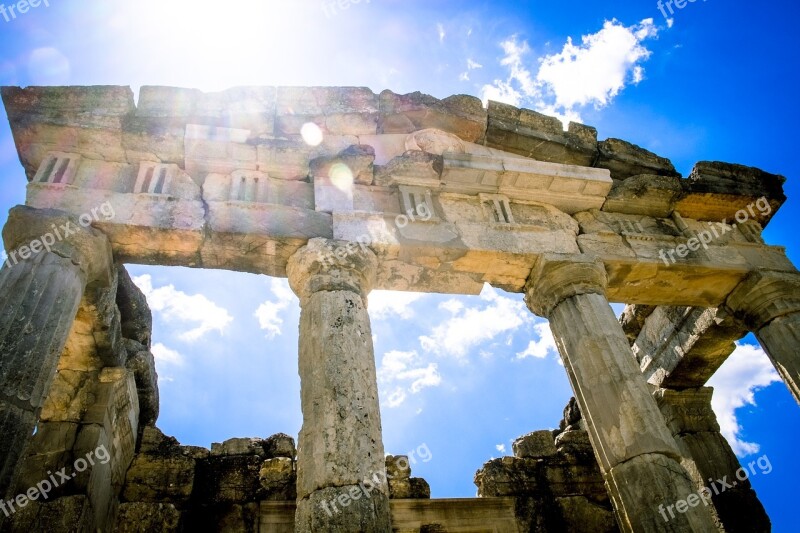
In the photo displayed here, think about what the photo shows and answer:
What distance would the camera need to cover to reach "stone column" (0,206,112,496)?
14.1 feet

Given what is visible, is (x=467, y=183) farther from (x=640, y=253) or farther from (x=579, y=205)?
(x=640, y=253)

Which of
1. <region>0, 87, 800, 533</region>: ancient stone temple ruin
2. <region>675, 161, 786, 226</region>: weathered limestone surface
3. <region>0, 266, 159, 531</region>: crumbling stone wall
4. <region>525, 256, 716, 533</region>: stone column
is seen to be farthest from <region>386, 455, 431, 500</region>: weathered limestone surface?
<region>675, 161, 786, 226</region>: weathered limestone surface

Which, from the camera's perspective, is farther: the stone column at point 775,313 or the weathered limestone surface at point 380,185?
the stone column at point 775,313

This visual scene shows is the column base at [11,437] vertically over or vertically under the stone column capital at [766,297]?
under

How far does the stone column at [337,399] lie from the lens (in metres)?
3.98

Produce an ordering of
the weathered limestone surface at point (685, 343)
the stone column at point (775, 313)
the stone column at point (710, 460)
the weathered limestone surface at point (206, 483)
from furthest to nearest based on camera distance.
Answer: the weathered limestone surface at point (685, 343)
the stone column at point (710, 460)
the weathered limestone surface at point (206, 483)
the stone column at point (775, 313)

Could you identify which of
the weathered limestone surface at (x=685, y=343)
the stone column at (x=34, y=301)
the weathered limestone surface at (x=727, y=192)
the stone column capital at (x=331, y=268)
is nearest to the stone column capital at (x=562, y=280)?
the stone column capital at (x=331, y=268)

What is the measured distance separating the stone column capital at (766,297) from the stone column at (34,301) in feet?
26.5

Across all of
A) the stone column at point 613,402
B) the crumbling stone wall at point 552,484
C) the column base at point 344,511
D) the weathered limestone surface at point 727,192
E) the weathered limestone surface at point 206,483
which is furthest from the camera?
the weathered limestone surface at point 727,192

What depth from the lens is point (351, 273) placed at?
229 inches

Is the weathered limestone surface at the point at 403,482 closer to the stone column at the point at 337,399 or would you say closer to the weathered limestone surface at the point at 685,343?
the stone column at the point at 337,399

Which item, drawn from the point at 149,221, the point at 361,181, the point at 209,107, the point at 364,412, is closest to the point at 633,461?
the point at 364,412

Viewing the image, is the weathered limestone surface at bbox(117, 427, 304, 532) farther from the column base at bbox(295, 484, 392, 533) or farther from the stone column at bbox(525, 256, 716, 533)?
the stone column at bbox(525, 256, 716, 533)

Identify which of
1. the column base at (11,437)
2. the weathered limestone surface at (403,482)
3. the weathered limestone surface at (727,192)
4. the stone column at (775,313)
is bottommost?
the column base at (11,437)
